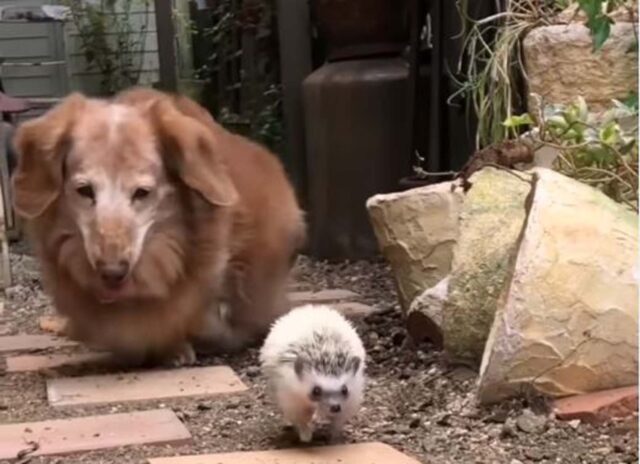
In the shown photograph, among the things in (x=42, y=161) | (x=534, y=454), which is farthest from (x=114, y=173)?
(x=534, y=454)

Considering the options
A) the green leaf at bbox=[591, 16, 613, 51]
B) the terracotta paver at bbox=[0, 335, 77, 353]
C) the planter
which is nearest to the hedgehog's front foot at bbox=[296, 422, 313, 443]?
the green leaf at bbox=[591, 16, 613, 51]

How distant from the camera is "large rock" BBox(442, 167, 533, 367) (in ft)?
8.61

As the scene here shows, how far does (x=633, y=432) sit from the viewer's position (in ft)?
7.03

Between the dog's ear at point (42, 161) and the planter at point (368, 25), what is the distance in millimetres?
2273

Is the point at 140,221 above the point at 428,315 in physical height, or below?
above

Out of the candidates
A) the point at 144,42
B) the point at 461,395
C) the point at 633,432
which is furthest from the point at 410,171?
the point at 633,432

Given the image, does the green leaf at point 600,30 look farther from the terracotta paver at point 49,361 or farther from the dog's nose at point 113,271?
the terracotta paver at point 49,361

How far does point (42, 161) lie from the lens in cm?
277

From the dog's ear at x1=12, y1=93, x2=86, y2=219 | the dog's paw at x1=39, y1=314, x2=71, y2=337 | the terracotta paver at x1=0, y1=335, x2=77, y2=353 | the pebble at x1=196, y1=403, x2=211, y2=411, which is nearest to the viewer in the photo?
the pebble at x1=196, y1=403, x2=211, y2=411

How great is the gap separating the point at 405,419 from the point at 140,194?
31.5 inches

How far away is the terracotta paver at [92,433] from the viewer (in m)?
2.24

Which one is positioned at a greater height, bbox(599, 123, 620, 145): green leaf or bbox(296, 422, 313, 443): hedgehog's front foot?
bbox(599, 123, 620, 145): green leaf

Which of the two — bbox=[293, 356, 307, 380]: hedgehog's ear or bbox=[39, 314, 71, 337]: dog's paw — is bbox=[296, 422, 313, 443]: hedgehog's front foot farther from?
bbox=[39, 314, 71, 337]: dog's paw

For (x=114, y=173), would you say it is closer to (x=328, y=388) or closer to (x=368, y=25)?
(x=328, y=388)
